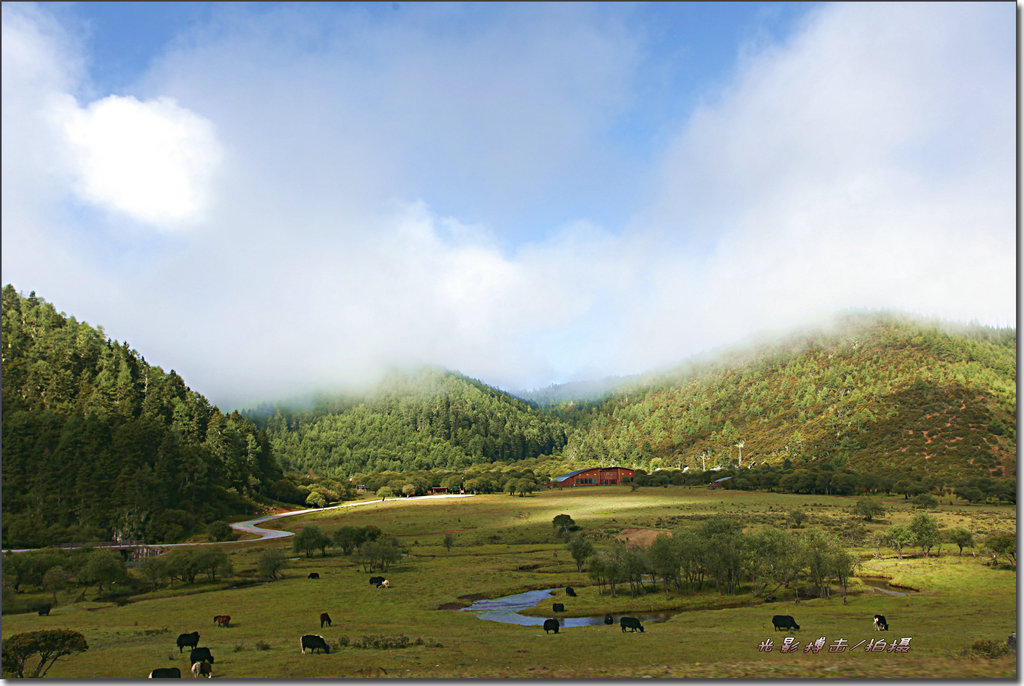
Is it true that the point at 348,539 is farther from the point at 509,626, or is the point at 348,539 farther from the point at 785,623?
the point at 785,623

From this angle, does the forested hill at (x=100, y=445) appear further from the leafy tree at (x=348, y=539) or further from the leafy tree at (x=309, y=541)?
the leafy tree at (x=348, y=539)

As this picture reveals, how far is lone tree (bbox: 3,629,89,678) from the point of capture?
33125mm

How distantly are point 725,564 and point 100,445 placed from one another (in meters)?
121

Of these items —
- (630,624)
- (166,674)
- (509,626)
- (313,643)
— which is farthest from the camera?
(509,626)

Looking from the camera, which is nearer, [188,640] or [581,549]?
[188,640]

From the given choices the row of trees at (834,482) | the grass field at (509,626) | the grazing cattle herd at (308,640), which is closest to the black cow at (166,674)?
the grazing cattle herd at (308,640)

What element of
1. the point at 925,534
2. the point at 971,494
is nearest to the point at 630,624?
the point at 925,534

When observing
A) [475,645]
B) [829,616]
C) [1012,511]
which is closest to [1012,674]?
[829,616]

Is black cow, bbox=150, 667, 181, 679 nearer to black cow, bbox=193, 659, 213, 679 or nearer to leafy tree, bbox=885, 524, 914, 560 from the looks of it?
black cow, bbox=193, 659, 213, 679

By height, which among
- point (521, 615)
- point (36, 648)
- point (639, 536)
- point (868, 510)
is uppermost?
point (36, 648)

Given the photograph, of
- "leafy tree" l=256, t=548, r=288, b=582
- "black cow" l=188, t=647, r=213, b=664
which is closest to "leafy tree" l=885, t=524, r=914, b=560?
"black cow" l=188, t=647, r=213, b=664

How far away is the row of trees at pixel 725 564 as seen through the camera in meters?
56.8

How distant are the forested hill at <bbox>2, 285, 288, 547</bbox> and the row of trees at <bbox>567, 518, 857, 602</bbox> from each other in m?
88.5

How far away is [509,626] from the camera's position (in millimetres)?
47438
